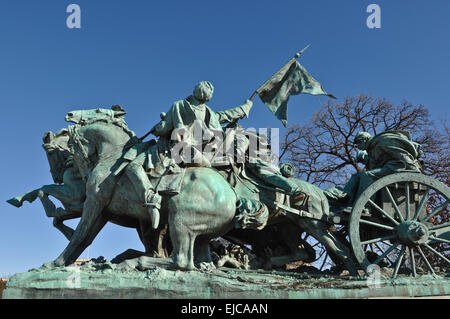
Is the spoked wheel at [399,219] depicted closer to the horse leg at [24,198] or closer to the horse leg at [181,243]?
the horse leg at [181,243]

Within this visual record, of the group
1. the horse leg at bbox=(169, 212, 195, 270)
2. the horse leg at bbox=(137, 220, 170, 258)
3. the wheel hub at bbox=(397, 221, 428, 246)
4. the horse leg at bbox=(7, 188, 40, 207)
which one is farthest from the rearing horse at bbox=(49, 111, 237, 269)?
the wheel hub at bbox=(397, 221, 428, 246)

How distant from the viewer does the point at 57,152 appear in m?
7.29

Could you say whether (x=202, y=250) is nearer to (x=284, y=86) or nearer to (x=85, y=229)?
(x=85, y=229)

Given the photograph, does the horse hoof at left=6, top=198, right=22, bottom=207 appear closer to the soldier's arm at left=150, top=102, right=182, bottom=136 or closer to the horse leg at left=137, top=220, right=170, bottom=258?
the horse leg at left=137, top=220, right=170, bottom=258

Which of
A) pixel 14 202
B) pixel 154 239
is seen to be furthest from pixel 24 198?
pixel 154 239

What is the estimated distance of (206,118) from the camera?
6.83 m

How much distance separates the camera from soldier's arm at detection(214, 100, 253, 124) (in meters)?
7.26

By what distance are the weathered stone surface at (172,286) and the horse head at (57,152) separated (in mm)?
1809

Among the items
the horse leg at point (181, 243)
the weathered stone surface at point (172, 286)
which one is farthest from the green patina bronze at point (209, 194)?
the weathered stone surface at point (172, 286)

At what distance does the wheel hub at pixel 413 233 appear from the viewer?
6328 millimetres

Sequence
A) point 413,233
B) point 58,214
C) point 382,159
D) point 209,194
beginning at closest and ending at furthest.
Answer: point 209,194 → point 413,233 → point 58,214 → point 382,159

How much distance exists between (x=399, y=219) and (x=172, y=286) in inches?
131

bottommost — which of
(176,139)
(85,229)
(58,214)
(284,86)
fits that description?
(85,229)

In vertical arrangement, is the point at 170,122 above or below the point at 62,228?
above
